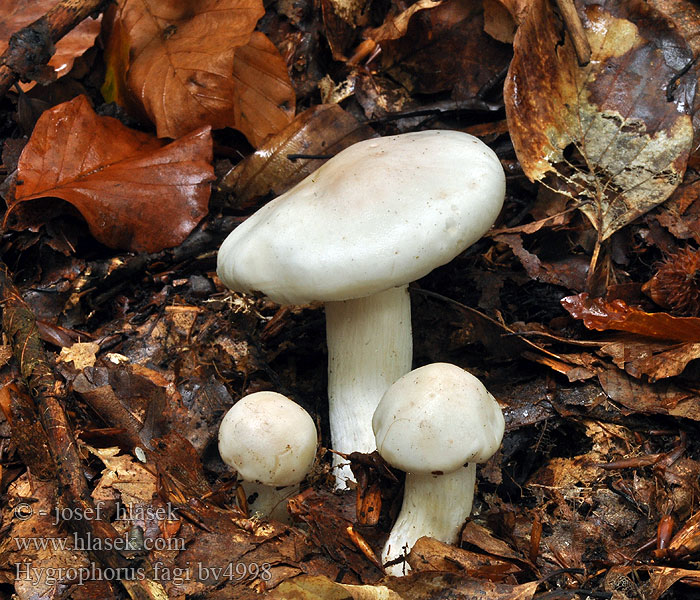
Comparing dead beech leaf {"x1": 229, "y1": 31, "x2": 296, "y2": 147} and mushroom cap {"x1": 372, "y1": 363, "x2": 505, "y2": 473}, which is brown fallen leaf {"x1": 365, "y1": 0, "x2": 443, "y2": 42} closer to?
dead beech leaf {"x1": 229, "y1": 31, "x2": 296, "y2": 147}

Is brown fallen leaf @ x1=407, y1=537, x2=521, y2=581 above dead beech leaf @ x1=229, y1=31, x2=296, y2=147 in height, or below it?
Answer: below

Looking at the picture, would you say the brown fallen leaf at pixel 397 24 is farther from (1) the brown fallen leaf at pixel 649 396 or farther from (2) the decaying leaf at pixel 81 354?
(2) the decaying leaf at pixel 81 354

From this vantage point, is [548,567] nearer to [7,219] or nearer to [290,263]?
[290,263]

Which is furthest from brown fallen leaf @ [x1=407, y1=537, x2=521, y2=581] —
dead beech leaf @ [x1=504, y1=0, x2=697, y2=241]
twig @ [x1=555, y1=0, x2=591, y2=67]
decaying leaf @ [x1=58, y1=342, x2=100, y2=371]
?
twig @ [x1=555, y1=0, x2=591, y2=67]

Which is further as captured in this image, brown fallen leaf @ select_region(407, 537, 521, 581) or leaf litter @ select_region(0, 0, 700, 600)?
leaf litter @ select_region(0, 0, 700, 600)

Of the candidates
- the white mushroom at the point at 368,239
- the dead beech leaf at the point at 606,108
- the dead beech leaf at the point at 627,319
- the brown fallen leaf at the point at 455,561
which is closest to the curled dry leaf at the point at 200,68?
the white mushroom at the point at 368,239

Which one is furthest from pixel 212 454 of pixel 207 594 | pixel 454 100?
pixel 454 100
